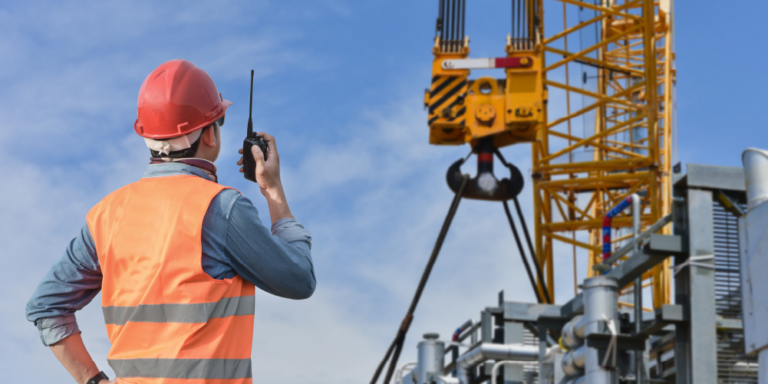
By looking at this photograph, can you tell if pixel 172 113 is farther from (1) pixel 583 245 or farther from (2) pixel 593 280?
(1) pixel 583 245

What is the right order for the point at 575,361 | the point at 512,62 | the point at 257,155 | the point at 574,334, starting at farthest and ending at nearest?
the point at 512,62 < the point at 575,361 < the point at 574,334 < the point at 257,155

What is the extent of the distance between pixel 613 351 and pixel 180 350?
260 inches

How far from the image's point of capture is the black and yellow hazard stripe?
50.5 ft

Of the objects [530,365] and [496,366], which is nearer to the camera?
[496,366]

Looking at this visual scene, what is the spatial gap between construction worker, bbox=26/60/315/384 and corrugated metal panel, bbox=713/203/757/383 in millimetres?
5998

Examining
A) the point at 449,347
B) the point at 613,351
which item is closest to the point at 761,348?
the point at 613,351

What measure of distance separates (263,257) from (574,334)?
711cm

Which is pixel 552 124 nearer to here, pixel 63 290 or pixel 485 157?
pixel 485 157

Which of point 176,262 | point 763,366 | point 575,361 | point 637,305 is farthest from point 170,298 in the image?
point 575,361

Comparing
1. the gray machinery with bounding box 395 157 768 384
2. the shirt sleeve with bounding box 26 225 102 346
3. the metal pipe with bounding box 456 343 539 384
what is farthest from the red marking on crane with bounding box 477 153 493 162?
the shirt sleeve with bounding box 26 225 102 346

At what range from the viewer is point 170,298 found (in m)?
2.03

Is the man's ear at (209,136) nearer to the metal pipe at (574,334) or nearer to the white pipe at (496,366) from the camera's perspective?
the metal pipe at (574,334)

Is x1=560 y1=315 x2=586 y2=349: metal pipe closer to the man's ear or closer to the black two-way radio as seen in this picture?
the black two-way radio

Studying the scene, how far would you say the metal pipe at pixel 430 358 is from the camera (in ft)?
43.7
